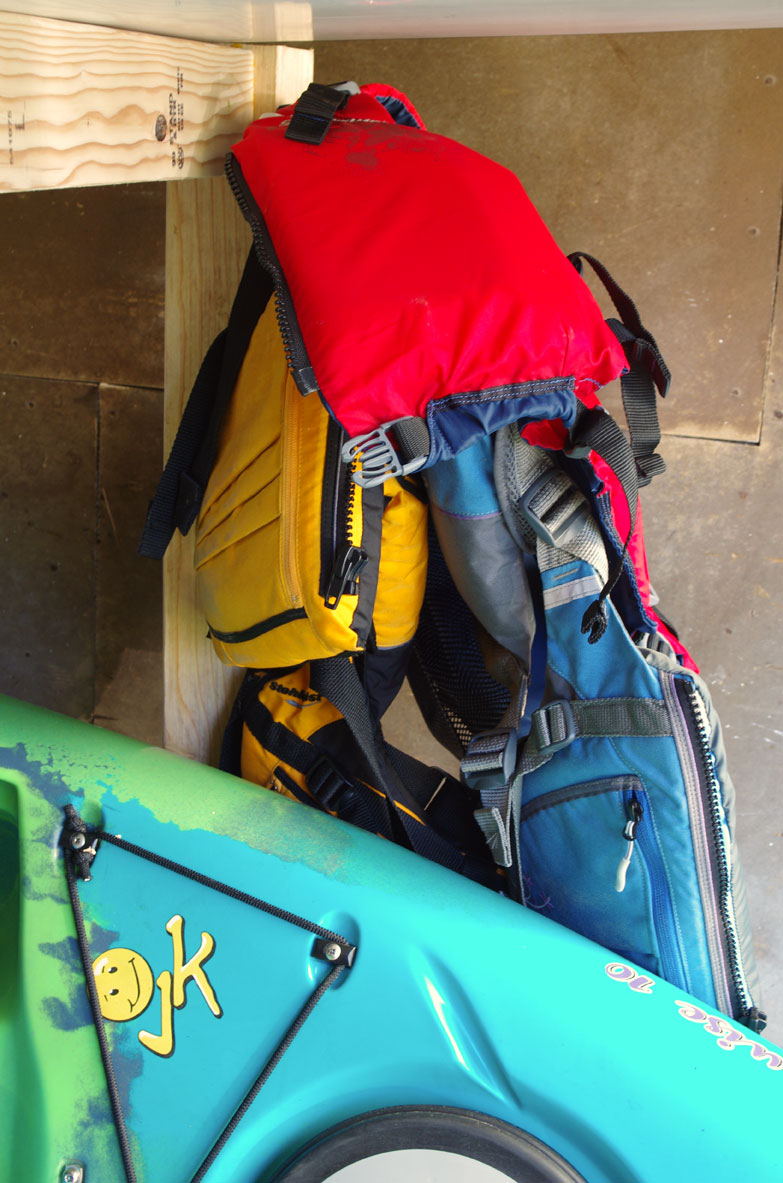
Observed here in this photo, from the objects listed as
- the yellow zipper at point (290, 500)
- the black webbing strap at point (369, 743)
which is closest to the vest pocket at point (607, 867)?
the black webbing strap at point (369, 743)

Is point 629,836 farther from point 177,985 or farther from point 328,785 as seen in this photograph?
point 177,985

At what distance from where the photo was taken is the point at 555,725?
88 centimetres

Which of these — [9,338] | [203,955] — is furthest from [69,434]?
[203,955]

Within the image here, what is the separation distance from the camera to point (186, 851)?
2.78 feet

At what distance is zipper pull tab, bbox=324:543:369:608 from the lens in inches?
32.1

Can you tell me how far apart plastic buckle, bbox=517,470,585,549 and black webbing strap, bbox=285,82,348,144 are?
1.34 feet

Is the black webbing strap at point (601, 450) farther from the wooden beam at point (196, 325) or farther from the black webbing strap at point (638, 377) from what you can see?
the wooden beam at point (196, 325)

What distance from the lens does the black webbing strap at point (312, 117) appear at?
81 centimetres

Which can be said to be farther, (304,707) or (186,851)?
(304,707)

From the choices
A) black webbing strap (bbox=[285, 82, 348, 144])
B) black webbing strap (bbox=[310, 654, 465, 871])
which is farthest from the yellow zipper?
black webbing strap (bbox=[285, 82, 348, 144])

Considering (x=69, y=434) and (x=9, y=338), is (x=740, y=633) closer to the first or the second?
(x=69, y=434)

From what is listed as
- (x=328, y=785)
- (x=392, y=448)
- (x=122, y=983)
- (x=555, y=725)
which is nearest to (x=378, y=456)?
(x=392, y=448)

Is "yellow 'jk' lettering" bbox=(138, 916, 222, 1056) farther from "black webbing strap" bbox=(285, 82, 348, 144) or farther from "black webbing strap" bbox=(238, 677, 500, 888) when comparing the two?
"black webbing strap" bbox=(285, 82, 348, 144)

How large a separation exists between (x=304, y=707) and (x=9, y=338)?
95 cm
